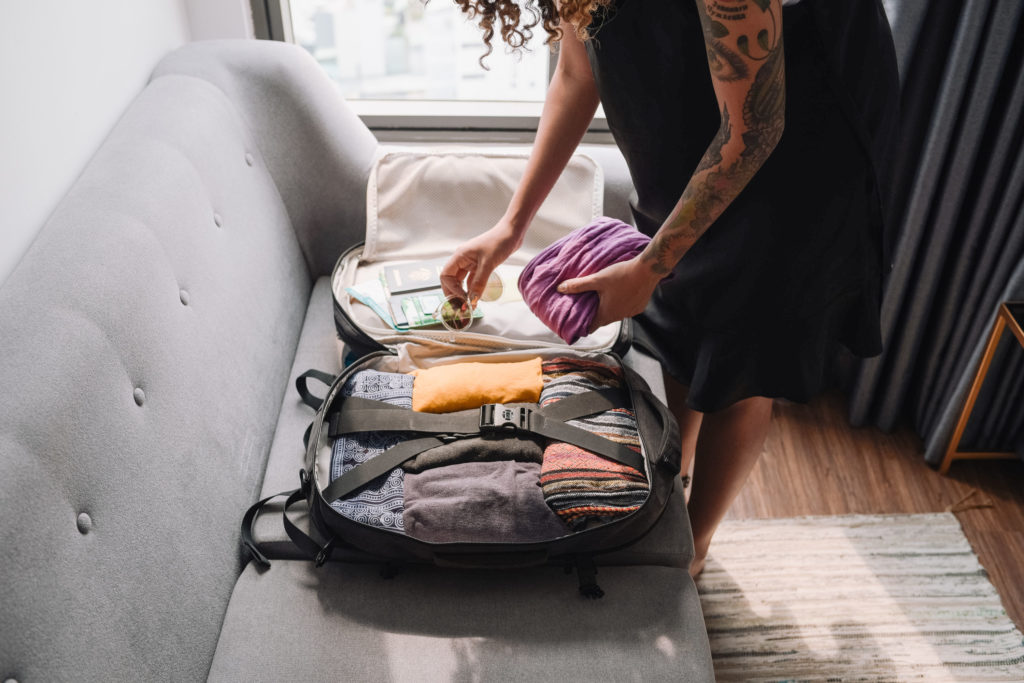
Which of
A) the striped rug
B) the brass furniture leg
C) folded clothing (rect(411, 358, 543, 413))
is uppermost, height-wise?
folded clothing (rect(411, 358, 543, 413))

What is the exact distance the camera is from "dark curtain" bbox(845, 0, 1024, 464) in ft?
4.83

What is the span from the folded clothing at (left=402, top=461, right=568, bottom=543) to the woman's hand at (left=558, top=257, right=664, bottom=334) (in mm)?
248

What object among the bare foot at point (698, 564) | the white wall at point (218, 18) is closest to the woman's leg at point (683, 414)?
the bare foot at point (698, 564)

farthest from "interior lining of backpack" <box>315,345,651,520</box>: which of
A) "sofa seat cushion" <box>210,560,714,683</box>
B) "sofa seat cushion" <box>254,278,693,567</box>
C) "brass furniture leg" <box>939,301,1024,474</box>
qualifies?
"brass furniture leg" <box>939,301,1024,474</box>

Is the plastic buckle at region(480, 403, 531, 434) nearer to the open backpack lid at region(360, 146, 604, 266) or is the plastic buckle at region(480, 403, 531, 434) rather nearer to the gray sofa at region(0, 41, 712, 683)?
the gray sofa at region(0, 41, 712, 683)

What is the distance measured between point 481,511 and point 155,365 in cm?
48

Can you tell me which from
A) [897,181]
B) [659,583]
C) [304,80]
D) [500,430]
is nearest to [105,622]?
[500,430]

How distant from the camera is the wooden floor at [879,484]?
170cm

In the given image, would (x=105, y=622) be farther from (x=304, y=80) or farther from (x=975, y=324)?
(x=975, y=324)

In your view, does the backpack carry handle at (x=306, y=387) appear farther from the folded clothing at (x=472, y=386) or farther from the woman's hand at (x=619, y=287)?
the woman's hand at (x=619, y=287)

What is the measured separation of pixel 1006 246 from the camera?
5.16 feet

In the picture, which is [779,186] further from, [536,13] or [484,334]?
[484,334]

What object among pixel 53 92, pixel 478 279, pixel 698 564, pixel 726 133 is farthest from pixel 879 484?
pixel 53 92

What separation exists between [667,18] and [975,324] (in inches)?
44.5
